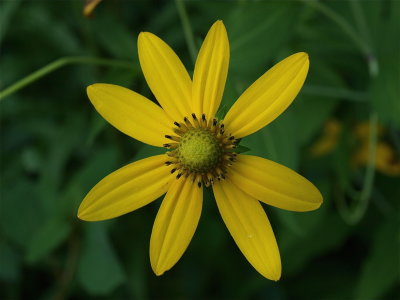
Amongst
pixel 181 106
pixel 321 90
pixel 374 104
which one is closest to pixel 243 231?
pixel 181 106

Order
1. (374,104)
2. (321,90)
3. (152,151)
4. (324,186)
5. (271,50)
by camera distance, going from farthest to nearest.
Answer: (324,186) < (321,90) < (374,104) < (271,50) < (152,151)

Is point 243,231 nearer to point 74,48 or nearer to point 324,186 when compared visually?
point 324,186

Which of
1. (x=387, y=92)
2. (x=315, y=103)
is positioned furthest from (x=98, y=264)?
(x=387, y=92)

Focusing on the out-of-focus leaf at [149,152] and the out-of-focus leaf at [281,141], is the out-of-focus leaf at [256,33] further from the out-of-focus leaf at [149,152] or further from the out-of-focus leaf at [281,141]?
the out-of-focus leaf at [149,152]

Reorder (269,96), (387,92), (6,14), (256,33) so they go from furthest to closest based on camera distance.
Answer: (6,14) < (387,92) < (256,33) < (269,96)

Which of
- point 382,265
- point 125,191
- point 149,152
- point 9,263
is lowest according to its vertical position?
point 382,265

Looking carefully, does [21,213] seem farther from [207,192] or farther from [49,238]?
[207,192]
